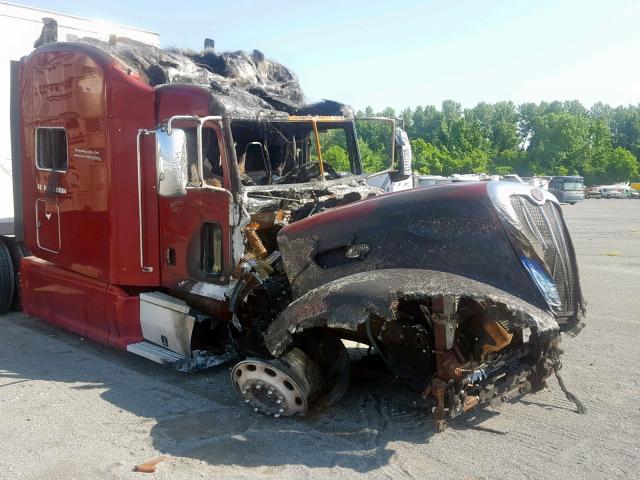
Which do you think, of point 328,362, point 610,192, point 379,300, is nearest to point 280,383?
point 328,362

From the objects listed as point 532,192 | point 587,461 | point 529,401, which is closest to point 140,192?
point 532,192

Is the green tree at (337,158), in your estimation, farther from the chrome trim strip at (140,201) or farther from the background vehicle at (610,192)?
the background vehicle at (610,192)

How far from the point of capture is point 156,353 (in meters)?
6.23

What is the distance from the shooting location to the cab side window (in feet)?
23.6

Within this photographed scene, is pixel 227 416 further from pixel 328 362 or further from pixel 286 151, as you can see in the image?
pixel 286 151

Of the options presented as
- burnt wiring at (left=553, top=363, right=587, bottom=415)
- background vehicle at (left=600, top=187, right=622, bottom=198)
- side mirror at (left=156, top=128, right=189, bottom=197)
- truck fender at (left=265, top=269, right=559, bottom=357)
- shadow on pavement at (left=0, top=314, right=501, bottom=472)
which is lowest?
background vehicle at (left=600, top=187, right=622, bottom=198)

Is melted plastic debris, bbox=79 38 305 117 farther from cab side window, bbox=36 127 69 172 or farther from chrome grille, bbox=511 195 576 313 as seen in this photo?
chrome grille, bbox=511 195 576 313

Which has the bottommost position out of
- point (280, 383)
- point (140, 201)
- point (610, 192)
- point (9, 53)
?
point (610, 192)

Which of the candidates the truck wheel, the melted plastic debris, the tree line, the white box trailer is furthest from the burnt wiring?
the tree line

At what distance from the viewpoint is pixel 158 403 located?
18.3 feet

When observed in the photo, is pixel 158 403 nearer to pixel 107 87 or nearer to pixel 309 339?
pixel 309 339

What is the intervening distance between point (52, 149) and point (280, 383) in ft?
13.7

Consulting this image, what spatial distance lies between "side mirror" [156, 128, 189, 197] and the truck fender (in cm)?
146

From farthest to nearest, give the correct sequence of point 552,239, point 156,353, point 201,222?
1. point 156,353
2. point 201,222
3. point 552,239
